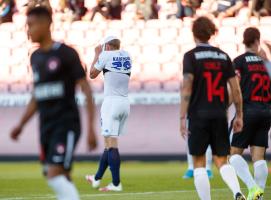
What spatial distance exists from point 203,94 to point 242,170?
197 cm

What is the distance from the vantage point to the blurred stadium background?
20.6 meters

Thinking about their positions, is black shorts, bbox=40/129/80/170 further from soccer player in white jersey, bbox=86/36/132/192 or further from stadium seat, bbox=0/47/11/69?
stadium seat, bbox=0/47/11/69

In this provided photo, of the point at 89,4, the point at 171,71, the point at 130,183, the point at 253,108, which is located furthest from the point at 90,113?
the point at 89,4

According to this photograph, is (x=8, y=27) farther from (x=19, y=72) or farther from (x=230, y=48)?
(x=230, y=48)

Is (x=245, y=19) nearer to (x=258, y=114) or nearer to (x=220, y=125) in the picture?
(x=258, y=114)

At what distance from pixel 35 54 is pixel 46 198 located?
4.43 metres

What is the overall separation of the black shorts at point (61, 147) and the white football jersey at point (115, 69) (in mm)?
5703

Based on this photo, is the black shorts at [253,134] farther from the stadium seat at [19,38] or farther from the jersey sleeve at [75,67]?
the stadium seat at [19,38]

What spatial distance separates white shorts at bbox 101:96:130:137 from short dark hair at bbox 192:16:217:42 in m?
4.38

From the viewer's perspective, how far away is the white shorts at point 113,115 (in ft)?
45.0

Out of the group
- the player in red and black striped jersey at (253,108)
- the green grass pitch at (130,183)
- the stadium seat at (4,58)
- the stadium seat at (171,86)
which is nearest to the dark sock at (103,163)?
the green grass pitch at (130,183)

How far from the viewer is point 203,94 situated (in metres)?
9.56

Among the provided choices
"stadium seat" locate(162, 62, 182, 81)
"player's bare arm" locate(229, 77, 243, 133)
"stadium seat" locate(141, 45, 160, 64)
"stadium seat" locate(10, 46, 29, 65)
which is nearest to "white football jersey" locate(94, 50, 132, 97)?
"player's bare arm" locate(229, 77, 243, 133)

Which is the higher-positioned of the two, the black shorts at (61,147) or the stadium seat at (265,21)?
the black shorts at (61,147)
